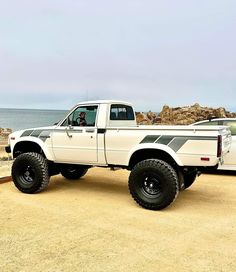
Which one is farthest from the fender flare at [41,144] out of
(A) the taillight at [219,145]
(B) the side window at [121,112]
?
(A) the taillight at [219,145]

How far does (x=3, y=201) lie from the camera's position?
6.72 meters

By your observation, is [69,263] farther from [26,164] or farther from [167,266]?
[26,164]

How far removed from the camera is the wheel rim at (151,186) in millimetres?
6191

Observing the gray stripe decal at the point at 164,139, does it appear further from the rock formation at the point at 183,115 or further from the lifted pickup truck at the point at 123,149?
the rock formation at the point at 183,115

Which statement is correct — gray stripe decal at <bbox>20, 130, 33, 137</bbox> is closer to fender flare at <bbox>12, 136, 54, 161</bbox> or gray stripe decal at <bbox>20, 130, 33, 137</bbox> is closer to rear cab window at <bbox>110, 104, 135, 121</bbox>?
fender flare at <bbox>12, 136, 54, 161</bbox>

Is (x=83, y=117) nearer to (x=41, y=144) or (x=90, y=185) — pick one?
(x=41, y=144)

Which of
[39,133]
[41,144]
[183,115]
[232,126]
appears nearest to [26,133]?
[39,133]

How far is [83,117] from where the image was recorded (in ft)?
23.8

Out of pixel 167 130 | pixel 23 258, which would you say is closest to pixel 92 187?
pixel 167 130

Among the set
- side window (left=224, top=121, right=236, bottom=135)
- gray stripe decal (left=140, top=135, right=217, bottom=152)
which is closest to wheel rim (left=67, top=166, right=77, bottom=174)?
gray stripe decal (left=140, top=135, right=217, bottom=152)

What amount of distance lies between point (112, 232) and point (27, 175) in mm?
3374

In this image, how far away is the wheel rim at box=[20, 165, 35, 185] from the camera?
7527mm

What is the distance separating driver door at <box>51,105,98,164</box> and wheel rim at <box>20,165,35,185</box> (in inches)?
26.2

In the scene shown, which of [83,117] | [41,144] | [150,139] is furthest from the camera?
[41,144]
